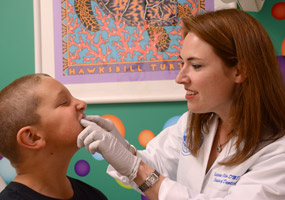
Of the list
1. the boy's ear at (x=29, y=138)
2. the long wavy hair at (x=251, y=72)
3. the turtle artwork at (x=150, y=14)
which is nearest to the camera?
the boy's ear at (x=29, y=138)

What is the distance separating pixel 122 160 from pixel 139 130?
0.68m

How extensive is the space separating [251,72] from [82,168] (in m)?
1.19

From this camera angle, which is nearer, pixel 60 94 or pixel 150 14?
pixel 60 94

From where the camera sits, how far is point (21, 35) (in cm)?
196

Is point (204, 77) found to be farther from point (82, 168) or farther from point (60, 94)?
point (82, 168)

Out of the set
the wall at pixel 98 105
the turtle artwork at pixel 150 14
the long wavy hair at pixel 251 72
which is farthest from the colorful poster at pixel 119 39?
the long wavy hair at pixel 251 72

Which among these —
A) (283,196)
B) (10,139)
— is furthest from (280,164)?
(10,139)

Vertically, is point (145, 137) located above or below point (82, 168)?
above

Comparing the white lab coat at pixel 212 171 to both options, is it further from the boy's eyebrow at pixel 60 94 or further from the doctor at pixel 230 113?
the boy's eyebrow at pixel 60 94

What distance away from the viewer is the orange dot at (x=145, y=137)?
180 cm

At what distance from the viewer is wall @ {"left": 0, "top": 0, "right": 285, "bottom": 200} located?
1.76m

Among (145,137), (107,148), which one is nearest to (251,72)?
(107,148)

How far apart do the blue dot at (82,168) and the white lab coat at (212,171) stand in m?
0.54

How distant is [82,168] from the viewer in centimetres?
186
